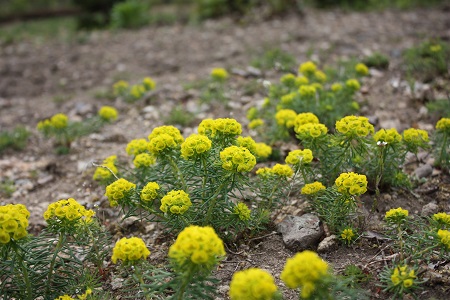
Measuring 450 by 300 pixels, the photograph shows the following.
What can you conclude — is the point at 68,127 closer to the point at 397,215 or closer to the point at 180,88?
the point at 180,88

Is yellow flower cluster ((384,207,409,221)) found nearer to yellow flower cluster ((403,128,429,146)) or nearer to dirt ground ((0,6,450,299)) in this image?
dirt ground ((0,6,450,299))

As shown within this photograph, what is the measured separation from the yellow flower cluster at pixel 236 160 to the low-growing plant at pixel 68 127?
253cm

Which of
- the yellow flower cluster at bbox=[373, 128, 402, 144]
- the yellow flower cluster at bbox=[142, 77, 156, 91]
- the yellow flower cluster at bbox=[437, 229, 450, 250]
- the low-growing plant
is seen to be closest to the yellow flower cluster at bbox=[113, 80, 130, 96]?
the yellow flower cluster at bbox=[142, 77, 156, 91]

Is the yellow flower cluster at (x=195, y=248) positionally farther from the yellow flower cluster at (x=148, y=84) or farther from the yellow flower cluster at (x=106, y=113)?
the yellow flower cluster at (x=148, y=84)

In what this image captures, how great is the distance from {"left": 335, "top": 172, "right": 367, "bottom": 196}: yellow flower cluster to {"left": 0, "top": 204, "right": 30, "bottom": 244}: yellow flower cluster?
1937 mm

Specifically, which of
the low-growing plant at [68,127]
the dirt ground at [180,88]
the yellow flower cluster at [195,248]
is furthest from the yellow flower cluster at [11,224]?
the low-growing plant at [68,127]

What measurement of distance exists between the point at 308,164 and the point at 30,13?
9327 mm

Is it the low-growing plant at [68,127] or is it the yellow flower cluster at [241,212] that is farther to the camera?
the low-growing plant at [68,127]

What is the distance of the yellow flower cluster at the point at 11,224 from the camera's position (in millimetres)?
2584

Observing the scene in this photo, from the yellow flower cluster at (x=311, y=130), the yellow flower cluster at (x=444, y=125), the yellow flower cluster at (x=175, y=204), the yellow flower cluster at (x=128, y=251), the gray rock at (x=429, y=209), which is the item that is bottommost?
the gray rock at (x=429, y=209)

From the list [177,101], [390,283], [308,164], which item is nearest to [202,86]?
[177,101]

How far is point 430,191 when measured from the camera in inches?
152

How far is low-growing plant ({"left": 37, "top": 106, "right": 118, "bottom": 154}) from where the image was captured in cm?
495

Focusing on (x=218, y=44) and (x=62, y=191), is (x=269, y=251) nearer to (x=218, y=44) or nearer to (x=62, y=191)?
(x=62, y=191)
